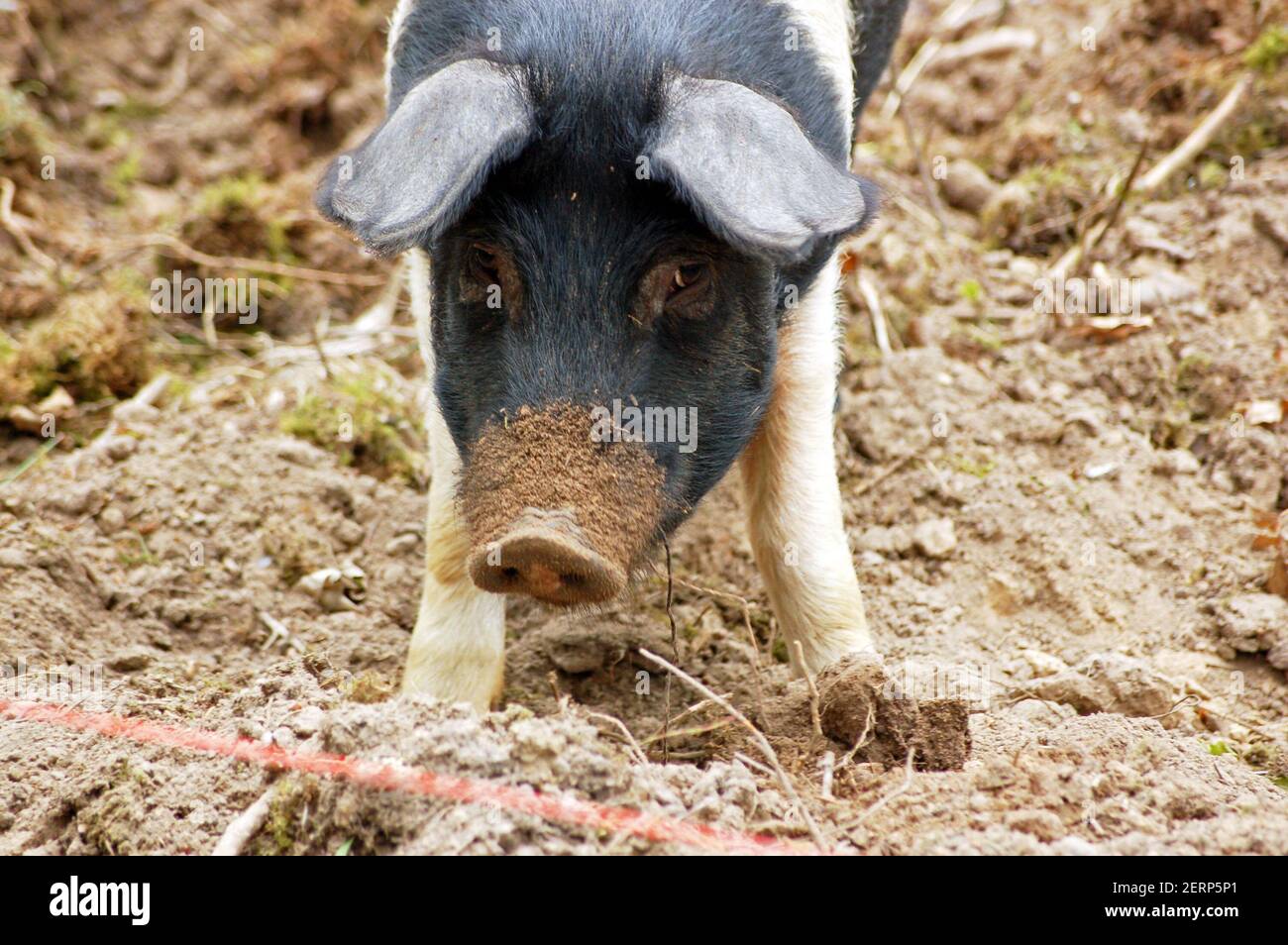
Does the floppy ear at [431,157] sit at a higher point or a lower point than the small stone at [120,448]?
higher

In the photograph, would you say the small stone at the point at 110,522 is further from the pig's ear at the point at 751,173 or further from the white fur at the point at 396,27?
the pig's ear at the point at 751,173

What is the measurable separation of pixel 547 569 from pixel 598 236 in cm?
89

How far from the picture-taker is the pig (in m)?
3.36

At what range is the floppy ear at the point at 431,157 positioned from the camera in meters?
3.39

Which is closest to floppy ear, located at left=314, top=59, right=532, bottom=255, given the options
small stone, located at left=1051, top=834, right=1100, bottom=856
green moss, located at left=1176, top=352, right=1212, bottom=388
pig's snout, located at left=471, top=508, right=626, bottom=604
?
pig's snout, located at left=471, top=508, right=626, bottom=604

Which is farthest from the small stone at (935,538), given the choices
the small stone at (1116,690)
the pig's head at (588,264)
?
the pig's head at (588,264)

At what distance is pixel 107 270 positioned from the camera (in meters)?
7.18

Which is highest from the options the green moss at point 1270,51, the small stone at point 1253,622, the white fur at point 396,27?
the green moss at point 1270,51

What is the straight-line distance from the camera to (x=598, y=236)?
359 centimetres

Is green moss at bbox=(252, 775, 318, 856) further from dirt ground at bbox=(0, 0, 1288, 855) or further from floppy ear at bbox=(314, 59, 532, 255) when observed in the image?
floppy ear at bbox=(314, 59, 532, 255)

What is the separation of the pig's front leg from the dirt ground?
21 centimetres

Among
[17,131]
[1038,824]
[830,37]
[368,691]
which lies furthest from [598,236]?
[17,131]

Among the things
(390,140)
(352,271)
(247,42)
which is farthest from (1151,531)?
(247,42)
